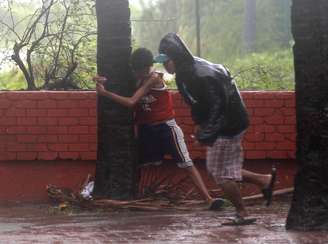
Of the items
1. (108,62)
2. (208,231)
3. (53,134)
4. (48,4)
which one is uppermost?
(48,4)

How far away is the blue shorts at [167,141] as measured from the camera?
8.86m

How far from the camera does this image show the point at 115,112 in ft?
29.0

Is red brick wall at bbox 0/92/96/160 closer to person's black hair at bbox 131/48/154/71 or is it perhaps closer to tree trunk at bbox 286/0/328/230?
person's black hair at bbox 131/48/154/71

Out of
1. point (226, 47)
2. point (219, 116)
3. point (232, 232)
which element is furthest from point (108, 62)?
point (226, 47)

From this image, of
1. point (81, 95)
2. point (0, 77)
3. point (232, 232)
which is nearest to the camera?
point (232, 232)

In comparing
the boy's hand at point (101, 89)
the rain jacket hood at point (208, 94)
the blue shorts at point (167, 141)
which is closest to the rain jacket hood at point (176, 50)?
the rain jacket hood at point (208, 94)

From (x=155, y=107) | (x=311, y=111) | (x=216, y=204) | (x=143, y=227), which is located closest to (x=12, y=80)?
(x=155, y=107)

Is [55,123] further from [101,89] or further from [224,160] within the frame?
[224,160]

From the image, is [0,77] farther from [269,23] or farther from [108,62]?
[269,23]

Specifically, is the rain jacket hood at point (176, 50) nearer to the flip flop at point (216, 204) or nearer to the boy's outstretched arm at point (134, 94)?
the boy's outstretched arm at point (134, 94)

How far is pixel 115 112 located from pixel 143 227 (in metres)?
1.59

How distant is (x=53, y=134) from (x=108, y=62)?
4.08 feet

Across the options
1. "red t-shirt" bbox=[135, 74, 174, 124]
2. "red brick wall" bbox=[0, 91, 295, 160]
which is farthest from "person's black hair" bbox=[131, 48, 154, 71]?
"red brick wall" bbox=[0, 91, 295, 160]

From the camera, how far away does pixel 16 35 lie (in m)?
11.7
